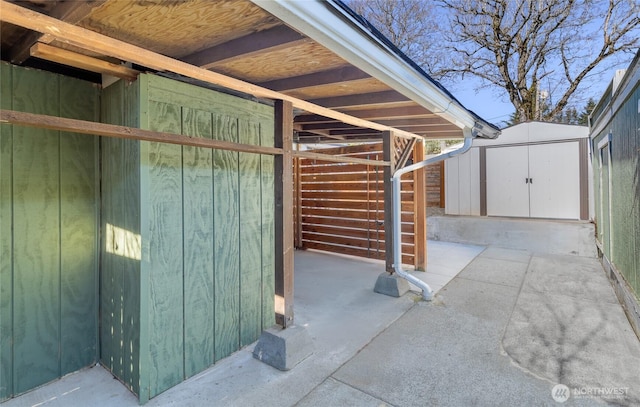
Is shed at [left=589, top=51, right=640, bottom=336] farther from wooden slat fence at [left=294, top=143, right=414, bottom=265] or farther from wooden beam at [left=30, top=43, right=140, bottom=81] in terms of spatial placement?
wooden beam at [left=30, top=43, right=140, bottom=81]

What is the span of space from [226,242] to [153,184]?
0.70 metres

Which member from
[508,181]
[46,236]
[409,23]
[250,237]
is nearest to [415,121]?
[250,237]

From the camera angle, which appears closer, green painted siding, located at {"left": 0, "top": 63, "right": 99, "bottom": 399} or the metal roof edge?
green painted siding, located at {"left": 0, "top": 63, "right": 99, "bottom": 399}

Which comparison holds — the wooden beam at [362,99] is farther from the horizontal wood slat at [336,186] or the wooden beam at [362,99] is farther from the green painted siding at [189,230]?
the horizontal wood slat at [336,186]

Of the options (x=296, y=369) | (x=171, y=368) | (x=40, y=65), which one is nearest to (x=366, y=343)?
(x=296, y=369)

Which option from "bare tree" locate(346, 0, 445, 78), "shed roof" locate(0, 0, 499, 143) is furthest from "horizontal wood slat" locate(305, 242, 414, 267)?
"bare tree" locate(346, 0, 445, 78)

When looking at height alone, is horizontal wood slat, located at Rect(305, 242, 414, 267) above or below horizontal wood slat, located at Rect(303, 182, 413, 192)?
below

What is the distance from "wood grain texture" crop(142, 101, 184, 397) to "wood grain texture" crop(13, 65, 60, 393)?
0.75 m

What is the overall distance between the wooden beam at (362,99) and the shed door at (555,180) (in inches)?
227

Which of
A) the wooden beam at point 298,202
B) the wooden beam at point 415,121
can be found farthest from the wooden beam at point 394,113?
the wooden beam at point 298,202

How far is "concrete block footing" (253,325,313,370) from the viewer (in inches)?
90.2

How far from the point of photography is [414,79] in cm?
198

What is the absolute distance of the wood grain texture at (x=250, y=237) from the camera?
257 centimetres

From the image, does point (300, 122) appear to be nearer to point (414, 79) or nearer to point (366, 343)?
point (414, 79)
